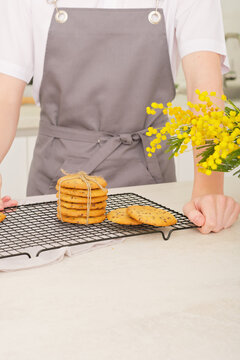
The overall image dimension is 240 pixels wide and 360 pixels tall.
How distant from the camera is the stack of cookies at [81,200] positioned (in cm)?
125

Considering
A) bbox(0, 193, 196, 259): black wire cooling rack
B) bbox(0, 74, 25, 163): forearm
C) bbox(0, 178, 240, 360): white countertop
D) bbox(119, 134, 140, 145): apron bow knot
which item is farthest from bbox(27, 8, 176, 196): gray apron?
bbox(0, 178, 240, 360): white countertop

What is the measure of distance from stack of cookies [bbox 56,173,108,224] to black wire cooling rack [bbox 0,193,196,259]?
0.05ft

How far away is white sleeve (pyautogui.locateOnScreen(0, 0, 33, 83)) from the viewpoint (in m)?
1.67

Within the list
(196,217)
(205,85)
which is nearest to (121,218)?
(196,217)

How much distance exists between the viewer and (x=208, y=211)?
127 centimetres

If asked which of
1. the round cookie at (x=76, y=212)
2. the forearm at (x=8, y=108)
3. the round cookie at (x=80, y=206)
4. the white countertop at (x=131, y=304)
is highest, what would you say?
the forearm at (x=8, y=108)

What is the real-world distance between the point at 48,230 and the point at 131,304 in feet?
1.17

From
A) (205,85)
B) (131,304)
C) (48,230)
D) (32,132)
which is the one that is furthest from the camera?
(32,132)

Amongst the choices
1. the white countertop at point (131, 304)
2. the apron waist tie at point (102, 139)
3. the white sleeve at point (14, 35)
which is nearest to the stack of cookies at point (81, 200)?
the white countertop at point (131, 304)

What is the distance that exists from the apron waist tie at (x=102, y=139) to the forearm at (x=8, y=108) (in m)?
0.14

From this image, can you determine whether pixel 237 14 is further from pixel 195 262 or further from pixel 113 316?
pixel 113 316

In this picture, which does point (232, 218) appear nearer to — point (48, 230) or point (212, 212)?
point (212, 212)

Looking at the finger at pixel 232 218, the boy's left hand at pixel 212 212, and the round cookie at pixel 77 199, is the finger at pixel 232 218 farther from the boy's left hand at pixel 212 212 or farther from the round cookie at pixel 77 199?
the round cookie at pixel 77 199

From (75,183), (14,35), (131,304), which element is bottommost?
(131,304)
